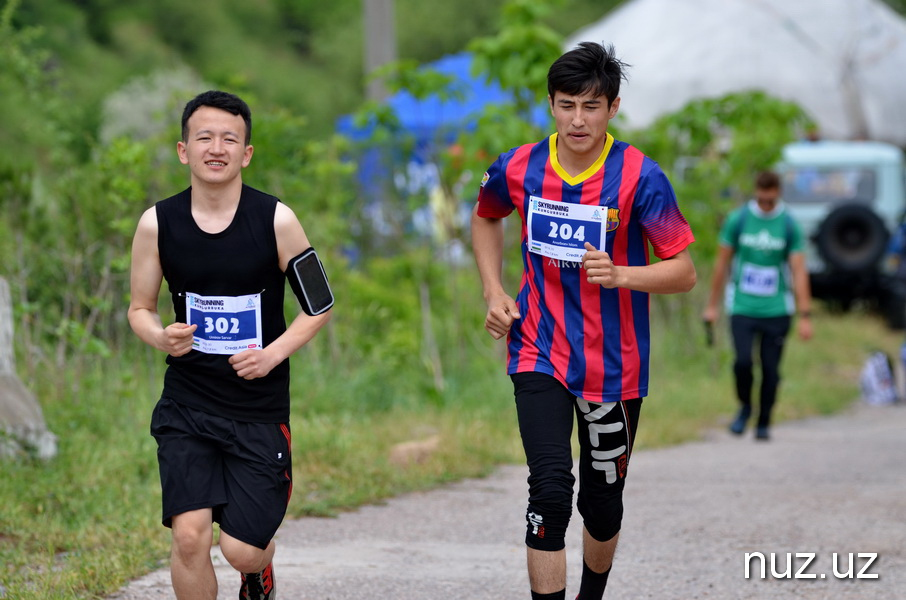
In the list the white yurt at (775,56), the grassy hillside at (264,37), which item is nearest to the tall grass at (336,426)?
the white yurt at (775,56)

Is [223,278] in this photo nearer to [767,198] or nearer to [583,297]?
[583,297]

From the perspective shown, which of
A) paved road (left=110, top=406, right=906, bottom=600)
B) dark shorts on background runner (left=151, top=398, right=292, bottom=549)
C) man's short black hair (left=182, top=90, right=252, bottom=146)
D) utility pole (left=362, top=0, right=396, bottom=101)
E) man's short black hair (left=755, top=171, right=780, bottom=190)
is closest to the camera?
dark shorts on background runner (left=151, top=398, right=292, bottom=549)

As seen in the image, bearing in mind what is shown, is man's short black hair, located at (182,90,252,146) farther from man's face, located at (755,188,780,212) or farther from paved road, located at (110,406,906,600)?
man's face, located at (755,188,780,212)

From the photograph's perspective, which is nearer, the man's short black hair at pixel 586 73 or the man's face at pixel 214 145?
the man's face at pixel 214 145

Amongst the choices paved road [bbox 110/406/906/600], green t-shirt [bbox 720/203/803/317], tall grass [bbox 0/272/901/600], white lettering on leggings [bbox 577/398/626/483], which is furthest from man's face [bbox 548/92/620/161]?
green t-shirt [bbox 720/203/803/317]

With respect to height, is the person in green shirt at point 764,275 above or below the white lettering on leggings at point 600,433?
above

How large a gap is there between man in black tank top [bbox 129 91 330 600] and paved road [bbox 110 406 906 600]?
97cm

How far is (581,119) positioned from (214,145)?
3.75ft

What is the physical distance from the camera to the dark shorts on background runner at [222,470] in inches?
151

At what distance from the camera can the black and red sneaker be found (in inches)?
160

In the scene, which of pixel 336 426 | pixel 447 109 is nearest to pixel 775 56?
pixel 447 109

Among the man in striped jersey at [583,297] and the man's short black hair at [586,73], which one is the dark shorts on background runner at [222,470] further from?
the man's short black hair at [586,73]

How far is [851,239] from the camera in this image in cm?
1727

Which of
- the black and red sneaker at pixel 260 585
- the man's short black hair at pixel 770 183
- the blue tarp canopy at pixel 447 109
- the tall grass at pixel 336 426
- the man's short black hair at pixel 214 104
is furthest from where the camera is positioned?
the blue tarp canopy at pixel 447 109
